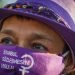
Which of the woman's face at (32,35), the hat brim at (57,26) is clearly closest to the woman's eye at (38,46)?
the woman's face at (32,35)

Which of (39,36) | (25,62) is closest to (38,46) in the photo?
(39,36)

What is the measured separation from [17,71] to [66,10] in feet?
2.03

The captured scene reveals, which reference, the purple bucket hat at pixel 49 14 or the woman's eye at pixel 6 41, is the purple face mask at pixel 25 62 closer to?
the woman's eye at pixel 6 41

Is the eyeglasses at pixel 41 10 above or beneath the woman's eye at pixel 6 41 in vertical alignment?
above

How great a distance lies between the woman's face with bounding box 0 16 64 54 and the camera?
3074 mm

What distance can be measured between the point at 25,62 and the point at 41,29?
29cm

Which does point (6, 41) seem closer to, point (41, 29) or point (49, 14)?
point (41, 29)

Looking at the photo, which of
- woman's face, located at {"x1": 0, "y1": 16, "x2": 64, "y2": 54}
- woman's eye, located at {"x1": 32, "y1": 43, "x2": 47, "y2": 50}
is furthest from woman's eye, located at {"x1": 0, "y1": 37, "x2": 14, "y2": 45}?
woman's eye, located at {"x1": 32, "y1": 43, "x2": 47, "y2": 50}

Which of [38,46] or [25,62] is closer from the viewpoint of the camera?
[25,62]

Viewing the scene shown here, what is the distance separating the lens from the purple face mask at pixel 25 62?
9.74 feet

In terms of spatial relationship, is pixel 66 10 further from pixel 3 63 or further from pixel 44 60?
pixel 3 63

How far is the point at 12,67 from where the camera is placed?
2980 millimetres

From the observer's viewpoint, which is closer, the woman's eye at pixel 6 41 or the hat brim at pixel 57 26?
the hat brim at pixel 57 26

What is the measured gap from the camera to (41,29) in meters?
3.09
